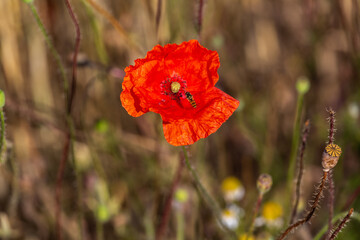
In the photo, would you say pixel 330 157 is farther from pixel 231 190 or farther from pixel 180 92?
pixel 231 190

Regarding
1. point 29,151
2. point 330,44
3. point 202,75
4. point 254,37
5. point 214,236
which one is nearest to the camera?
point 202,75

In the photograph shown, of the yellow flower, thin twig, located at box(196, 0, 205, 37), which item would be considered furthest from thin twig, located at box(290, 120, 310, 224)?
the yellow flower

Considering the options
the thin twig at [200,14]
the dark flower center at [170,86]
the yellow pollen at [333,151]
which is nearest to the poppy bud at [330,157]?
the yellow pollen at [333,151]

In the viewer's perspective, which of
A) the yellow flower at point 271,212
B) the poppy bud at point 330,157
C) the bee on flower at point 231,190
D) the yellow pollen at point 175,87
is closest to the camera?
the poppy bud at point 330,157

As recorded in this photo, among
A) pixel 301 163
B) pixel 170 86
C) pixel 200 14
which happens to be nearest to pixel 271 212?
pixel 301 163

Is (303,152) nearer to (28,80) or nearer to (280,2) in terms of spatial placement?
(28,80)

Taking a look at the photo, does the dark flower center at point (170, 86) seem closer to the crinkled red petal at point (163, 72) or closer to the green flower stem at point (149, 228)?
the crinkled red petal at point (163, 72)

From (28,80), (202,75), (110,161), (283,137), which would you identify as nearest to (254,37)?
(283,137)

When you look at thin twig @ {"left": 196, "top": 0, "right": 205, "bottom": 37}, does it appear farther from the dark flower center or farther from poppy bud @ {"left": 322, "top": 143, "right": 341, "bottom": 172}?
poppy bud @ {"left": 322, "top": 143, "right": 341, "bottom": 172}
